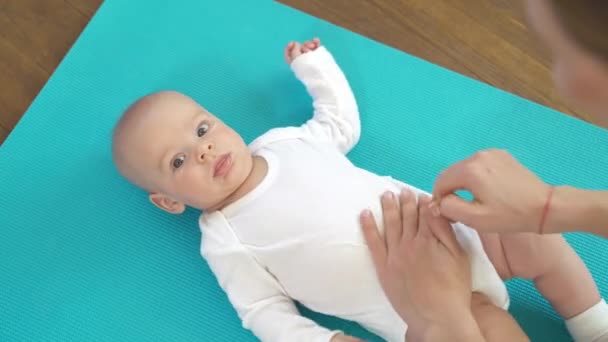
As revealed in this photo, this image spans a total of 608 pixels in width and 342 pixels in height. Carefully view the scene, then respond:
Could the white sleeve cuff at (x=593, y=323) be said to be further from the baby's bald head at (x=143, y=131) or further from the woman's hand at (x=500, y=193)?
the baby's bald head at (x=143, y=131)

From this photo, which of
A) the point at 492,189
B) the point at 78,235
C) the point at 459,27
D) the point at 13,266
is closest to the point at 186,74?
the point at 78,235

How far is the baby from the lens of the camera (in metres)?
0.94

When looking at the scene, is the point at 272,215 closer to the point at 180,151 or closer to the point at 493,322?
the point at 180,151

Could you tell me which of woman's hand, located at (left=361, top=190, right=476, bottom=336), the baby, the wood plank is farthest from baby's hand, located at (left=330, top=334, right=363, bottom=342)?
the wood plank

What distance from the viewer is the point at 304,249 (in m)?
0.95

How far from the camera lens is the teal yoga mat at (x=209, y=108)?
1.08 meters

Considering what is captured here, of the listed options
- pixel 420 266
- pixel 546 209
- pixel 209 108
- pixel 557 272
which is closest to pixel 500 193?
pixel 546 209

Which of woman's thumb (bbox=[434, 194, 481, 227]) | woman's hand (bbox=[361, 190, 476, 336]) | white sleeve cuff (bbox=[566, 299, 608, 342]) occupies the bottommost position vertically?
woman's hand (bbox=[361, 190, 476, 336])

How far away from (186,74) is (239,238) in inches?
17.6

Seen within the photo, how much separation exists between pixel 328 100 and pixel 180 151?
32 cm

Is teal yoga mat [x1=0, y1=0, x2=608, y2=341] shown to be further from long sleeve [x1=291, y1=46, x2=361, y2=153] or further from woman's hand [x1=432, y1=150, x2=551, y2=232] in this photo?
woman's hand [x1=432, y1=150, x2=551, y2=232]

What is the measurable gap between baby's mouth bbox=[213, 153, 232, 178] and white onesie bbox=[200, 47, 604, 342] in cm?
6

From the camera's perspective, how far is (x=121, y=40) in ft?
4.23

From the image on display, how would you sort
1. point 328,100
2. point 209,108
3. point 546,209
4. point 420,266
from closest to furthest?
point 546,209
point 420,266
point 328,100
point 209,108
